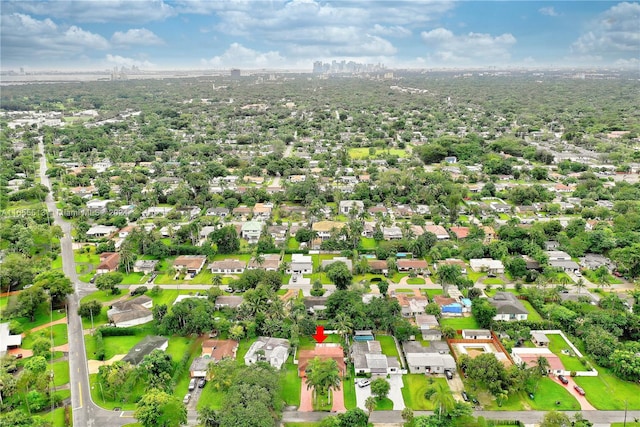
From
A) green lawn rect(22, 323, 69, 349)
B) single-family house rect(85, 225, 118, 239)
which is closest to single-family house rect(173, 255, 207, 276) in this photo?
green lawn rect(22, 323, 69, 349)

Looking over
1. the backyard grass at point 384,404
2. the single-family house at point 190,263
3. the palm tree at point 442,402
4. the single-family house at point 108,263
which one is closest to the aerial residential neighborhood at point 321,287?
the backyard grass at point 384,404

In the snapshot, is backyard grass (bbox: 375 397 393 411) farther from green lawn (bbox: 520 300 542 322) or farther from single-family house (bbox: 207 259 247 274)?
single-family house (bbox: 207 259 247 274)

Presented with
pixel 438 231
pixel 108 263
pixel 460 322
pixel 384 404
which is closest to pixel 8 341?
pixel 108 263

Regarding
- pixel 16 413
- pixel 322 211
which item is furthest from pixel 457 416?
pixel 322 211

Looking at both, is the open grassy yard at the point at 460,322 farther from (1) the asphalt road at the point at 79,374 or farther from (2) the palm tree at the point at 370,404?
(1) the asphalt road at the point at 79,374

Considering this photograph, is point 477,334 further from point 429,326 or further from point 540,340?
point 540,340
